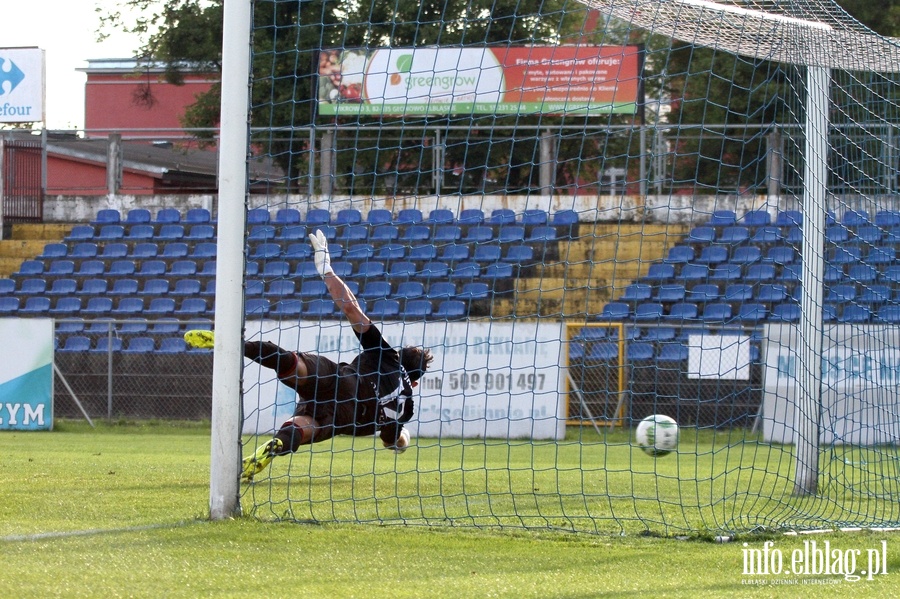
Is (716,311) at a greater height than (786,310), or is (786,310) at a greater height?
(786,310)

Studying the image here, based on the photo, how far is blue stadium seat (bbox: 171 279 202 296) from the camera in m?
18.6

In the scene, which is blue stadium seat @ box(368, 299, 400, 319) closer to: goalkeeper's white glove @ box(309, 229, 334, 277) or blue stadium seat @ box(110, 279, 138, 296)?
blue stadium seat @ box(110, 279, 138, 296)

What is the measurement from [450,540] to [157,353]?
37.5 feet

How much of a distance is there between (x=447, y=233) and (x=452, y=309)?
56.0 inches

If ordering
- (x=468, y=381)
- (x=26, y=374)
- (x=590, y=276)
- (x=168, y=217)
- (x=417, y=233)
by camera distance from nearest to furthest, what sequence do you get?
(x=590, y=276), (x=468, y=381), (x=26, y=374), (x=417, y=233), (x=168, y=217)

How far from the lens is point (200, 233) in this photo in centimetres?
1964

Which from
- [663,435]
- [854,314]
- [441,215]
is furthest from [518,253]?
[663,435]

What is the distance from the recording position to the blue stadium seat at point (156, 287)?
18.7 metres

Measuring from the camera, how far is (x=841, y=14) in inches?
315

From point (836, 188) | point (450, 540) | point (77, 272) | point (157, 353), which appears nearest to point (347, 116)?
point (77, 272)

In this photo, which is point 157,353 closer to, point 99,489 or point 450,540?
point 99,489

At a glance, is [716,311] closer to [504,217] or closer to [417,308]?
[504,217]

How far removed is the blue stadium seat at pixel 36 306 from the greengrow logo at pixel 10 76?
5.30m
